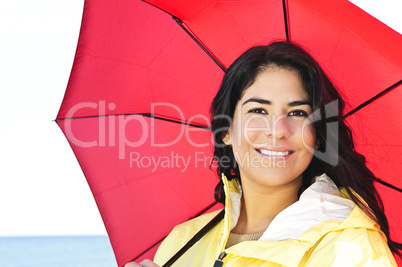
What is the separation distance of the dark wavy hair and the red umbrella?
0.06 m

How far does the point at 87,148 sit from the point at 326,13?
1.49 m

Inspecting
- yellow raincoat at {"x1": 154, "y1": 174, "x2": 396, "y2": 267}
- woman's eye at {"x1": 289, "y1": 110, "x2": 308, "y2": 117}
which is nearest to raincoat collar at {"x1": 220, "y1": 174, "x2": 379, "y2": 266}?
yellow raincoat at {"x1": 154, "y1": 174, "x2": 396, "y2": 267}

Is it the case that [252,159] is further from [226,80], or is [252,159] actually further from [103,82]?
[103,82]

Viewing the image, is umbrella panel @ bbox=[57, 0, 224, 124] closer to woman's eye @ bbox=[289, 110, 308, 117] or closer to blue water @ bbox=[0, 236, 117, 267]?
woman's eye @ bbox=[289, 110, 308, 117]

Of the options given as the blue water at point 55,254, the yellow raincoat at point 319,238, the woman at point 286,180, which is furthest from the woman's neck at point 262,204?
the blue water at point 55,254

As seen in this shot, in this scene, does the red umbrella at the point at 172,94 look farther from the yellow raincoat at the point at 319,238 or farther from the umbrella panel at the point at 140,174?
the yellow raincoat at the point at 319,238

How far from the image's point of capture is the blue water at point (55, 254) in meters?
10.0

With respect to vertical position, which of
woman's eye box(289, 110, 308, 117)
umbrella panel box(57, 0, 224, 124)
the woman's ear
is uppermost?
umbrella panel box(57, 0, 224, 124)

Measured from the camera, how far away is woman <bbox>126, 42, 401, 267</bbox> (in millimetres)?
1861

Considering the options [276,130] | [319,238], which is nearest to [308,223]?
[319,238]

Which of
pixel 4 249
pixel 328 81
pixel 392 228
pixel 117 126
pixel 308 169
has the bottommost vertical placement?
pixel 4 249

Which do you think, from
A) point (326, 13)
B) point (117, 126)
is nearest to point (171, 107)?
point (117, 126)

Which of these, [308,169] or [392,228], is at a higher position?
[308,169]

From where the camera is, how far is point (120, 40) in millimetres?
2660
